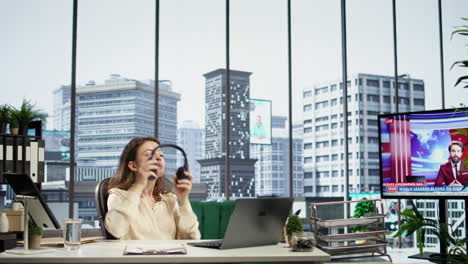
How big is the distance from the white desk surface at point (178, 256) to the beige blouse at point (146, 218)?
38 cm

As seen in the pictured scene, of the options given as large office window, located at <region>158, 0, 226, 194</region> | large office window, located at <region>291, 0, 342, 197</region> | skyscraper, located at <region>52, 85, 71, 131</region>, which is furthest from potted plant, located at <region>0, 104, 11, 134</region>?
large office window, located at <region>291, 0, 342, 197</region>

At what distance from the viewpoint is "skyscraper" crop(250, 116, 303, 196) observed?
5.70 metres

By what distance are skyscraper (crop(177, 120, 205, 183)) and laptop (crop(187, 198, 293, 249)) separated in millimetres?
3153

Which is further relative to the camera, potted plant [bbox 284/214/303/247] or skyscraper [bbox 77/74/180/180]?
skyscraper [bbox 77/74/180/180]

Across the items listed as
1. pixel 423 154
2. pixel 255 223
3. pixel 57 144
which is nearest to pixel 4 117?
pixel 57 144

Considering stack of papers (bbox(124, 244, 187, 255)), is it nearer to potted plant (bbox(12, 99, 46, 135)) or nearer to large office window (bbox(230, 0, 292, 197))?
potted plant (bbox(12, 99, 46, 135))

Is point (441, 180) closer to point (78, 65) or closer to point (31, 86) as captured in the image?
point (78, 65)

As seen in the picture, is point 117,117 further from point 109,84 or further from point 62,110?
point 62,110

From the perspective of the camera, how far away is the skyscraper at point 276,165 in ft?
18.7

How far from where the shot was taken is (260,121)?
5.69m

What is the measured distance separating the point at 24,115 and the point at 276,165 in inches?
108

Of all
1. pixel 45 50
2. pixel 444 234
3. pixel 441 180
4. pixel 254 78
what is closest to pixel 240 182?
pixel 254 78

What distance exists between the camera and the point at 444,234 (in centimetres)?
301

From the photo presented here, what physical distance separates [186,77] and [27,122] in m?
1.78
